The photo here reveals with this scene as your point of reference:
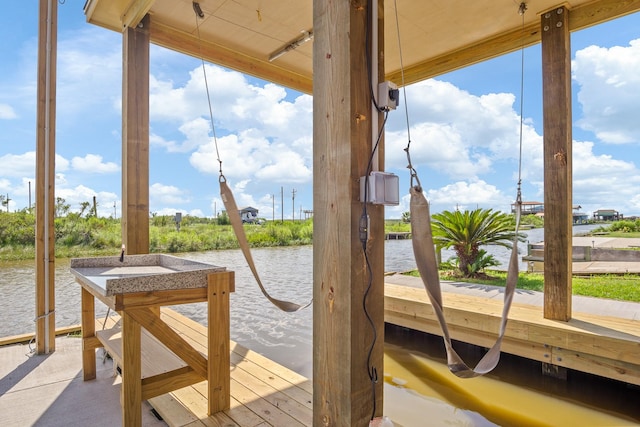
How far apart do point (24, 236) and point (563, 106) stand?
10900 millimetres

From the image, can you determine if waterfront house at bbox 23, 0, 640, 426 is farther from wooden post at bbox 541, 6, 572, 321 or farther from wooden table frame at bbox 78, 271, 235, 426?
wooden table frame at bbox 78, 271, 235, 426

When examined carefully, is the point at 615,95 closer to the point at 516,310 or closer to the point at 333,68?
the point at 516,310

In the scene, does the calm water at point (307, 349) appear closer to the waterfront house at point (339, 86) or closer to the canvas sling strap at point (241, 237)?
the waterfront house at point (339, 86)

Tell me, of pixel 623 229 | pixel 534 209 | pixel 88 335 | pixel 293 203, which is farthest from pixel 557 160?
pixel 293 203

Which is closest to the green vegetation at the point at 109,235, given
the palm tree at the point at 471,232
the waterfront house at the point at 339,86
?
the palm tree at the point at 471,232

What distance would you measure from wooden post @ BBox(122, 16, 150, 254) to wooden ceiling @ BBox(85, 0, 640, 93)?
0.20 m

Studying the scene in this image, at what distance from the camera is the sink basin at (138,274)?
4.49ft

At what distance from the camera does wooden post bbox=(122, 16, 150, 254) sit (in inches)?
95.9

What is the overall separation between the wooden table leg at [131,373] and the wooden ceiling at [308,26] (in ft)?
6.72

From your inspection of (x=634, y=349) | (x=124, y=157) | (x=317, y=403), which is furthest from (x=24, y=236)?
(x=634, y=349)

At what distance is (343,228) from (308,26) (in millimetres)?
2489

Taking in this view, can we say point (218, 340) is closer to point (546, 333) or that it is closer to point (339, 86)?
point (339, 86)

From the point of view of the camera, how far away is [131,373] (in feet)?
4.74

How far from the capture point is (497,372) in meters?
2.86
